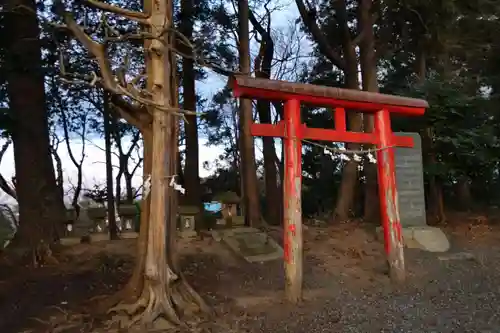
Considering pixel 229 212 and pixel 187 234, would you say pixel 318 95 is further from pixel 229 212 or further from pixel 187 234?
pixel 229 212

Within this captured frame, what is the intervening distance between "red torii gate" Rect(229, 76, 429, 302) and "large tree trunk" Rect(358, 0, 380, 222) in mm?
5070

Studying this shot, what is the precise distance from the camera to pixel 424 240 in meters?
9.91

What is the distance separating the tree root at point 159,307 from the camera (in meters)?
5.50

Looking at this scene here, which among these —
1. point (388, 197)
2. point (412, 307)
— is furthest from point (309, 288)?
point (388, 197)

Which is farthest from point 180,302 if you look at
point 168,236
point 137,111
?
point 137,111

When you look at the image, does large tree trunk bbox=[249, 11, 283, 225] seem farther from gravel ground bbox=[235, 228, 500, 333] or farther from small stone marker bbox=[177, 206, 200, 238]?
gravel ground bbox=[235, 228, 500, 333]

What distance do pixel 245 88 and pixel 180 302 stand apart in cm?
277

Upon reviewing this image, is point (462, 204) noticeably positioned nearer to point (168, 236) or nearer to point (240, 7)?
point (240, 7)

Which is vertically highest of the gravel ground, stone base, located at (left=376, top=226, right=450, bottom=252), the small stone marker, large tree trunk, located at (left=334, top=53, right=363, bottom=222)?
large tree trunk, located at (left=334, top=53, right=363, bottom=222)

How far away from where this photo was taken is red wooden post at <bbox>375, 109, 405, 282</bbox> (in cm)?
759

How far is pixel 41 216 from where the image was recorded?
30.3 ft

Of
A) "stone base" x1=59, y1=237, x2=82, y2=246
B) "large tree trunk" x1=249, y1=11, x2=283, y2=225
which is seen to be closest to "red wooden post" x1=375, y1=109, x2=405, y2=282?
"stone base" x1=59, y1=237, x2=82, y2=246

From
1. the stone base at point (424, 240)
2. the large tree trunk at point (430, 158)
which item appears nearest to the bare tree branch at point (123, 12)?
the stone base at point (424, 240)

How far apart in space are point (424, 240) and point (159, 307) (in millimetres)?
6330
